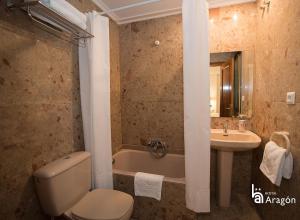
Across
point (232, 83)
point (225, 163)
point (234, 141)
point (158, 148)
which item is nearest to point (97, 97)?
point (158, 148)

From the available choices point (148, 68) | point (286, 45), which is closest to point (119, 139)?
point (148, 68)

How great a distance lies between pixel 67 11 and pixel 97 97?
723 millimetres

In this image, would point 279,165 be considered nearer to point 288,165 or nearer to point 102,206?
point 288,165

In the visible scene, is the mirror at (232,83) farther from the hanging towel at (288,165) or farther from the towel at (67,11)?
the towel at (67,11)

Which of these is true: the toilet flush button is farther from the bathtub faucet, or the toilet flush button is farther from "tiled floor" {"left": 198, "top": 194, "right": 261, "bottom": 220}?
the bathtub faucet

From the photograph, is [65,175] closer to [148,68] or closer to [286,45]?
[148,68]

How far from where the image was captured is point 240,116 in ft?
6.62

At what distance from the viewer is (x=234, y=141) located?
162cm

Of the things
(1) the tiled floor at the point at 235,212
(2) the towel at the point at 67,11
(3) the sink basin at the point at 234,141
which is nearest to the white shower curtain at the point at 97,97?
(2) the towel at the point at 67,11

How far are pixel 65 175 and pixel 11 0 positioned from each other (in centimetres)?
127

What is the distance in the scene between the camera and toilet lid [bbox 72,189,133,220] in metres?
1.17

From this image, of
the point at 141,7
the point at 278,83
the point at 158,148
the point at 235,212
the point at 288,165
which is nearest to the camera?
the point at 288,165

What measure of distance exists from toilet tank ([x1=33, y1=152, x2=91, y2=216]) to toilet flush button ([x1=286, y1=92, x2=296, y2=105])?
5.73 ft

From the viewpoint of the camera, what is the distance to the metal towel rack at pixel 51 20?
103cm
